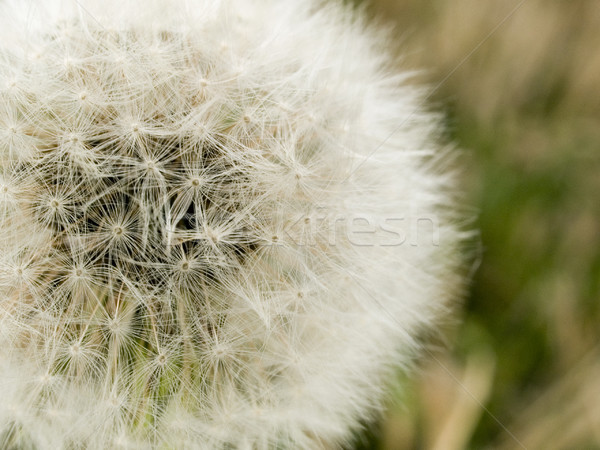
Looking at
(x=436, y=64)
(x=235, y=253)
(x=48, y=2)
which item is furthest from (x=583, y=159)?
(x=48, y=2)

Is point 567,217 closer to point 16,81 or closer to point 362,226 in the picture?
point 362,226

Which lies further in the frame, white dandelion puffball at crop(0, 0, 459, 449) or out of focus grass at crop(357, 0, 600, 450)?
out of focus grass at crop(357, 0, 600, 450)

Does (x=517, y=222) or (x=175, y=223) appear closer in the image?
(x=175, y=223)

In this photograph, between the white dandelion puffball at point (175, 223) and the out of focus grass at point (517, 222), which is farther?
the out of focus grass at point (517, 222)
